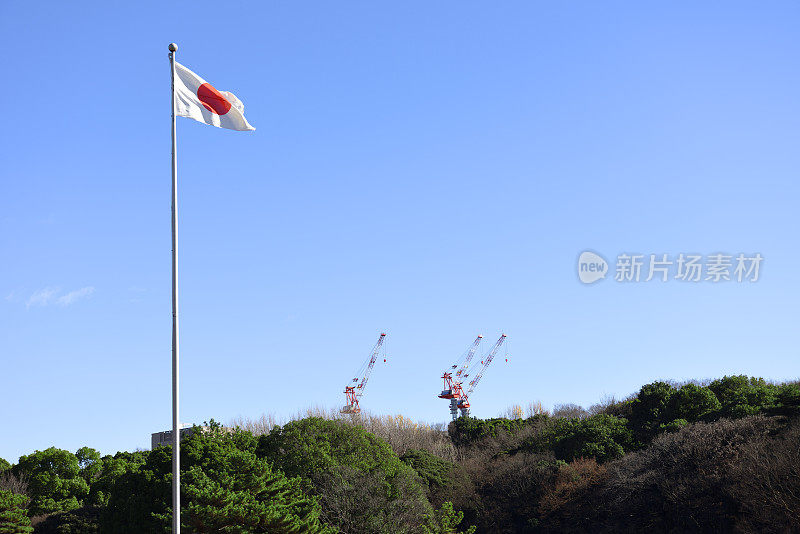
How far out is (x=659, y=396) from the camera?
196 ft

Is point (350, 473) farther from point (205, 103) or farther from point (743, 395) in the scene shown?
point (743, 395)

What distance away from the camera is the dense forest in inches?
1309

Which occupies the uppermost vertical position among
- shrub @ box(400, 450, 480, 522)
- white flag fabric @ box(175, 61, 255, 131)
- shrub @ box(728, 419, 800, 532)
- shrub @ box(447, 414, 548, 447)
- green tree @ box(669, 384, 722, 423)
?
white flag fabric @ box(175, 61, 255, 131)

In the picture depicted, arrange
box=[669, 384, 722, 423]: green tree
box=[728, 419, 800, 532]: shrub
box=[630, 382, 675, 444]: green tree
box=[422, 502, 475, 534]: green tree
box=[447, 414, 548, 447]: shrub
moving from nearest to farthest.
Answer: box=[728, 419, 800, 532]: shrub
box=[422, 502, 475, 534]: green tree
box=[669, 384, 722, 423]: green tree
box=[630, 382, 675, 444]: green tree
box=[447, 414, 548, 447]: shrub

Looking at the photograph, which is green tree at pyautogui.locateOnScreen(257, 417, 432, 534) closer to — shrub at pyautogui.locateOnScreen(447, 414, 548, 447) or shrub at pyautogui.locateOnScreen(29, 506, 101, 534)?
shrub at pyautogui.locateOnScreen(29, 506, 101, 534)

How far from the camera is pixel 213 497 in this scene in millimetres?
29484

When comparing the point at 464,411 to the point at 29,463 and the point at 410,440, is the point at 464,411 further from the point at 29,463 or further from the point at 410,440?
the point at 29,463

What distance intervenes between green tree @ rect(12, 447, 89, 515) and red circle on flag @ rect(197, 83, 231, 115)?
4732cm

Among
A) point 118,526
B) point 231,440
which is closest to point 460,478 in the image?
point 231,440

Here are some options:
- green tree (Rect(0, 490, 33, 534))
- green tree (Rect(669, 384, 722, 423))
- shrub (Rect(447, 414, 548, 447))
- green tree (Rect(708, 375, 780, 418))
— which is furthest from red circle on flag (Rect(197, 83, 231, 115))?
shrub (Rect(447, 414, 548, 447))

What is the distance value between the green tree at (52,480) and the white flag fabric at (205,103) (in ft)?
155

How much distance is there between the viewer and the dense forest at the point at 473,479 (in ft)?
109

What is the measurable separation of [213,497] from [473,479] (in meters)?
30.8

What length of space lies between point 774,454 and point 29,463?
55551 mm
